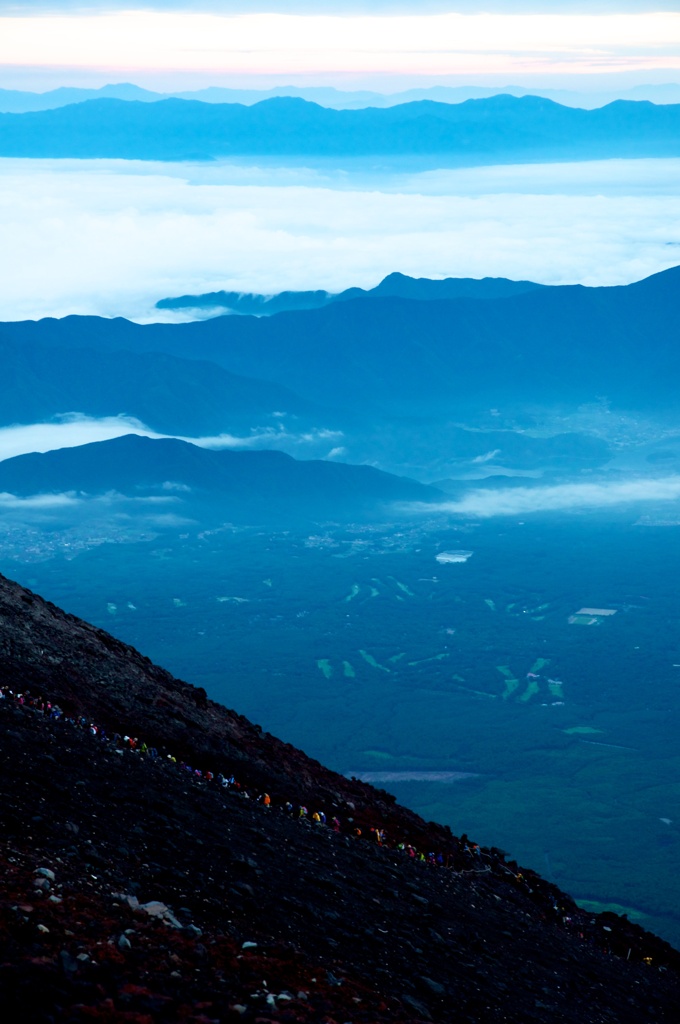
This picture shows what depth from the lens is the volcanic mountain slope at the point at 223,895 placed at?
16.1m

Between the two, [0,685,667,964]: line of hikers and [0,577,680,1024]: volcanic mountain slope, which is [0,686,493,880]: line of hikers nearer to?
[0,685,667,964]: line of hikers

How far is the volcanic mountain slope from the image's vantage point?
16094mm

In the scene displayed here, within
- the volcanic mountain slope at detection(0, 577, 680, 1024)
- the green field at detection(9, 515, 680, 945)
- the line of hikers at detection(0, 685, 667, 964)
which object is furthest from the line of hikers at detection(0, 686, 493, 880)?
the green field at detection(9, 515, 680, 945)

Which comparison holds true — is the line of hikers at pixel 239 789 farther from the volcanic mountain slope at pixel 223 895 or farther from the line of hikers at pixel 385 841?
the volcanic mountain slope at pixel 223 895

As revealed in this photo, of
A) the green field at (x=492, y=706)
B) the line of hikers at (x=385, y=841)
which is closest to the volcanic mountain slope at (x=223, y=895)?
the line of hikers at (x=385, y=841)

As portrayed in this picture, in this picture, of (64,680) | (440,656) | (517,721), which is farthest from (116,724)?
(440,656)

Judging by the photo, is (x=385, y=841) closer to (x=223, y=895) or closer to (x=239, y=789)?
(x=239, y=789)

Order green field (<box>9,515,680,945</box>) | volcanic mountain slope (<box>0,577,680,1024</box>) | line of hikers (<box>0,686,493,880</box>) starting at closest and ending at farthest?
volcanic mountain slope (<box>0,577,680,1024</box>)
line of hikers (<box>0,686,493,880</box>)
green field (<box>9,515,680,945</box>)

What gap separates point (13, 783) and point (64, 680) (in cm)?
865

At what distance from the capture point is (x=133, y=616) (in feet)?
621

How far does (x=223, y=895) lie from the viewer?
68.1 feet

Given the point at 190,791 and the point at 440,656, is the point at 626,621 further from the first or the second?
the point at 190,791

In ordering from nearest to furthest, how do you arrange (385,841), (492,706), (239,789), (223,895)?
(223,895), (239,789), (385,841), (492,706)

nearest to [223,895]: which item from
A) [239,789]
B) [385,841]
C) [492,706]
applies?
[239,789]
